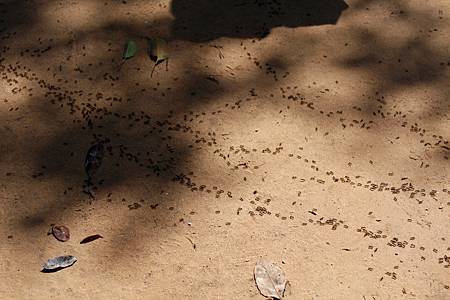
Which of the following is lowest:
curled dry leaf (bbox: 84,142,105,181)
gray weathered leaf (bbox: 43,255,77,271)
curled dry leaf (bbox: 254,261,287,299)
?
curled dry leaf (bbox: 254,261,287,299)

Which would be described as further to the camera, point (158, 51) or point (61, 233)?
point (158, 51)

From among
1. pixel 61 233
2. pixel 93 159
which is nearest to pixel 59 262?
pixel 61 233

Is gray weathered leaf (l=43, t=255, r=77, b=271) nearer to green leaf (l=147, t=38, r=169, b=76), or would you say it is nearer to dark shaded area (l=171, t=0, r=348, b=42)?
green leaf (l=147, t=38, r=169, b=76)

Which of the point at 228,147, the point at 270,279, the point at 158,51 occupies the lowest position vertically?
the point at 270,279

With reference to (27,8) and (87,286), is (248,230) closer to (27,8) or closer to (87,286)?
(87,286)

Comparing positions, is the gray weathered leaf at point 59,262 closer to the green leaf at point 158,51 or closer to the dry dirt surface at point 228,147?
the dry dirt surface at point 228,147

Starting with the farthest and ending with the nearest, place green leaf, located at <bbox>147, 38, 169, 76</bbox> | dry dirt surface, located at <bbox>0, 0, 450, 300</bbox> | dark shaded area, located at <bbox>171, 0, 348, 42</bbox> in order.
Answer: dark shaded area, located at <bbox>171, 0, 348, 42</bbox> → green leaf, located at <bbox>147, 38, 169, 76</bbox> → dry dirt surface, located at <bbox>0, 0, 450, 300</bbox>

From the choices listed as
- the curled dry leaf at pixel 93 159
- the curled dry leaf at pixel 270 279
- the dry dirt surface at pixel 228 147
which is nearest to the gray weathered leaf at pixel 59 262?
the dry dirt surface at pixel 228 147

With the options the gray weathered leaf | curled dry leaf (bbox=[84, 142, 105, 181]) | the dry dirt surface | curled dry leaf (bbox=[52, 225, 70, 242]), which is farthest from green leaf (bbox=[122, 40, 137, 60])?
the gray weathered leaf

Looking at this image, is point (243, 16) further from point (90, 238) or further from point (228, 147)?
point (90, 238)
